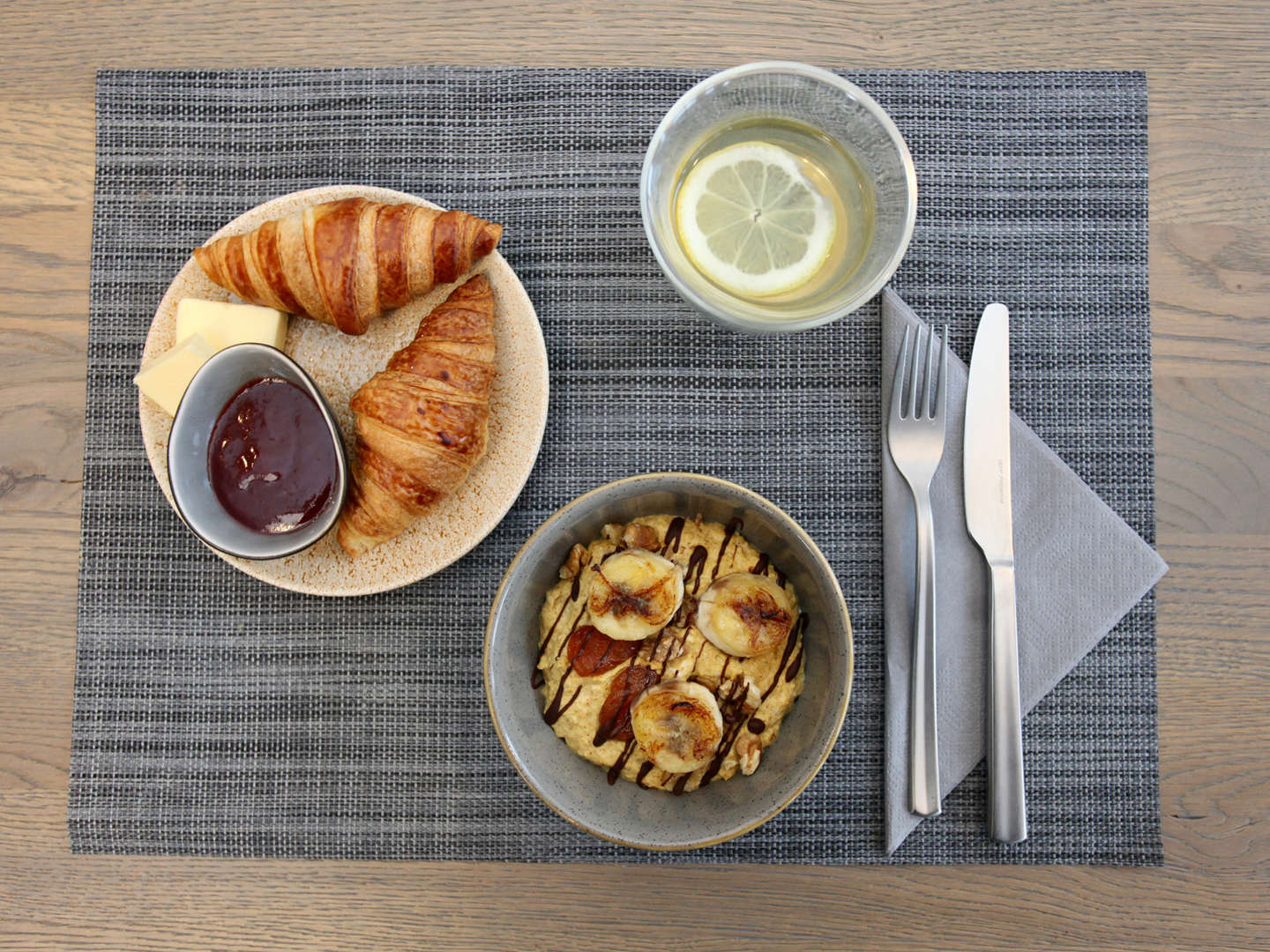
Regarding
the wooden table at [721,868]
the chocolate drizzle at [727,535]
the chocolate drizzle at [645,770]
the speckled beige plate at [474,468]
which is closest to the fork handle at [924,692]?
the wooden table at [721,868]

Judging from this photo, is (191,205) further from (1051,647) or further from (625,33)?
(1051,647)

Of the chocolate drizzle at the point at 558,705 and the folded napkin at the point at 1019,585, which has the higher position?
the folded napkin at the point at 1019,585

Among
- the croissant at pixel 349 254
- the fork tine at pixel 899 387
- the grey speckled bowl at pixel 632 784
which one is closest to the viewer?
the grey speckled bowl at pixel 632 784

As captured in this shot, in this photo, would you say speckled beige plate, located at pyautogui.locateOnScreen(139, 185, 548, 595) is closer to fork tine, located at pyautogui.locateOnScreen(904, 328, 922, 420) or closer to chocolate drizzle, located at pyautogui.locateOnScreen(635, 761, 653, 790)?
chocolate drizzle, located at pyautogui.locateOnScreen(635, 761, 653, 790)

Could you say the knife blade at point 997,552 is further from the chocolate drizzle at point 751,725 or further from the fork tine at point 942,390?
the chocolate drizzle at point 751,725

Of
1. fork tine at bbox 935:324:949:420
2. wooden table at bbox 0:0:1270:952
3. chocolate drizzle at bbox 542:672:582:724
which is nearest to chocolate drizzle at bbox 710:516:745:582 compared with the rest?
chocolate drizzle at bbox 542:672:582:724

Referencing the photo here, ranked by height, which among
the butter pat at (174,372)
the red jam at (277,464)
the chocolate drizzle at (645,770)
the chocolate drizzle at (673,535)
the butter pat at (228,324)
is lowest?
the chocolate drizzle at (645,770)

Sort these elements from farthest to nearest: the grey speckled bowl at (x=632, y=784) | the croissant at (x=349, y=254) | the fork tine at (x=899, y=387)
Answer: the fork tine at (x=899, y=387)
the croissant at (x=349, y=254)
the grey speckled bowl at (x=632, y=784)
